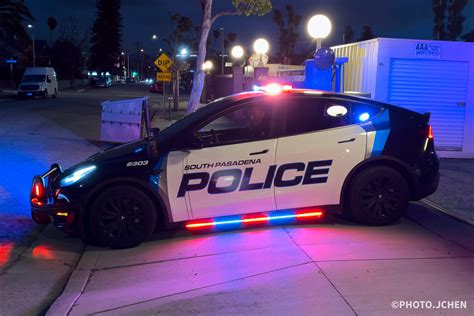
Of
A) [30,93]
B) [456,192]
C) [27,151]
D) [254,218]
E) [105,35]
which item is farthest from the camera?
[105,35]

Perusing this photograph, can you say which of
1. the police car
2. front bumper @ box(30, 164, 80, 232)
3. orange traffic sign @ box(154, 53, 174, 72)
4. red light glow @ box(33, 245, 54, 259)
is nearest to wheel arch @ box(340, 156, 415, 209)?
the police car

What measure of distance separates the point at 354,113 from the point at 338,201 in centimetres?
105

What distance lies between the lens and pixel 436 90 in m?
11.7

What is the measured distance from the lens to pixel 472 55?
11.5 metres

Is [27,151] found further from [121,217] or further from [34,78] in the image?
[34,78]

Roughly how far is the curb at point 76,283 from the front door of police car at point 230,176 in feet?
3.76

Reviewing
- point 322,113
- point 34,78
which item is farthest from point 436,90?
point 34,78

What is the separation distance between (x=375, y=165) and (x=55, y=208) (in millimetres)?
3637

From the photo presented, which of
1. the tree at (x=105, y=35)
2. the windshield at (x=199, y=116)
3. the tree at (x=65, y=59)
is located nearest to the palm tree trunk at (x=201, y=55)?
the windshield at (x=199, y=116)

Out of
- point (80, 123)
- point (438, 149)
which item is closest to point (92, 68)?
point (80, 123)

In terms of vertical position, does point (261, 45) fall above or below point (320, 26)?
above

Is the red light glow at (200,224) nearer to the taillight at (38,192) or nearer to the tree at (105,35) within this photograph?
the taillight at (38,192)

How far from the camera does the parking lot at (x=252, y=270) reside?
410 centimetres

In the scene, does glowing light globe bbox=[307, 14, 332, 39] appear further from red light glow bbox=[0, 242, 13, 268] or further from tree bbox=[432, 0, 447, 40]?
tree bbox=[432, 0, 447, 40]
